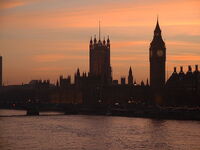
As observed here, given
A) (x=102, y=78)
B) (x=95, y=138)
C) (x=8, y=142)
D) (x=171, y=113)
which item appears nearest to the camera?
(x=8, y=142)

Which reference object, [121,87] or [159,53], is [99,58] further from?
[159,53]

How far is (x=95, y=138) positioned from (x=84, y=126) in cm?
932

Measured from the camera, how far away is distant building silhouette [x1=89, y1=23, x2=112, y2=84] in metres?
102

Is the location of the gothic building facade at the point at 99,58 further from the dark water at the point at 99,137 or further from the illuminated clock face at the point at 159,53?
the dark water at the point at 99,137

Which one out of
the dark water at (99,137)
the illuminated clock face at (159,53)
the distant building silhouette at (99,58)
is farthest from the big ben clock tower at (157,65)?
the dark water at (99,137)

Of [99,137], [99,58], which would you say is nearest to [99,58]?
[99,58]

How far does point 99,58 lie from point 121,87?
22111mm

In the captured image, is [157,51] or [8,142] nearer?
[8,142]

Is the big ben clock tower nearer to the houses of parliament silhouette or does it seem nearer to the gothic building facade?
the houses of parliament silhouette

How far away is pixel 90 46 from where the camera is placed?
110 m

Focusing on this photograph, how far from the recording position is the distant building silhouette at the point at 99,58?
101800 mm

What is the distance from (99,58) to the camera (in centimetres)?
10481

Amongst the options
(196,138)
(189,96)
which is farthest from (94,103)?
(196,138)

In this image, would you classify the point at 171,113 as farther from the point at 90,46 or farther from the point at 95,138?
the point at 90,46
